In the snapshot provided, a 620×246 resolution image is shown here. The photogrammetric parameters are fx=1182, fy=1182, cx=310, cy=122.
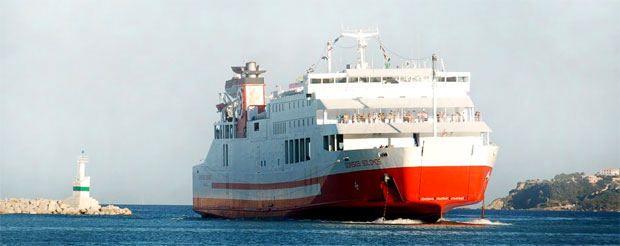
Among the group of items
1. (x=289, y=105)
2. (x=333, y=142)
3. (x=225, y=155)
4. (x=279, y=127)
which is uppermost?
(x=289, y=105)

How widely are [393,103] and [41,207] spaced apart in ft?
181

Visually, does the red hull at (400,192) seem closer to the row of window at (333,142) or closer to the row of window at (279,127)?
the row of window at (333,142)

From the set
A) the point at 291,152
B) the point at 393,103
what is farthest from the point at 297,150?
the point at 393,103

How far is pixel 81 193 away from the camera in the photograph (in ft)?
337

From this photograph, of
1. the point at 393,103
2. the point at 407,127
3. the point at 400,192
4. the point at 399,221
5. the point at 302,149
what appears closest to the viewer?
the point at 400,192

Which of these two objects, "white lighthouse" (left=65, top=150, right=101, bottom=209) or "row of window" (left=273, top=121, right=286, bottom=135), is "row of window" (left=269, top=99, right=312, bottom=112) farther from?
"white lighthouse" (left=65, top=150, right=101, bottom=209)

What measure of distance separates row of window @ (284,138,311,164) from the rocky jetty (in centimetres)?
3748

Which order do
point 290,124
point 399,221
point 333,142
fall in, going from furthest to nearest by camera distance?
point 290,124
point 333,142
point 399,221

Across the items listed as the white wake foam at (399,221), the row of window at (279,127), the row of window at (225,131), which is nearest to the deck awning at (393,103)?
the white wake foam at (399,221)

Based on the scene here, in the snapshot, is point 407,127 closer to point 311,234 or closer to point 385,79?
point 385,79

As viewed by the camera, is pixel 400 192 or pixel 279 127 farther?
pixel 279 127

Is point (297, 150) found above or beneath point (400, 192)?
above

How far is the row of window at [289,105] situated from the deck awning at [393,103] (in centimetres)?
233

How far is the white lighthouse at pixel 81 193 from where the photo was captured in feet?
327
